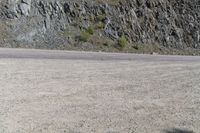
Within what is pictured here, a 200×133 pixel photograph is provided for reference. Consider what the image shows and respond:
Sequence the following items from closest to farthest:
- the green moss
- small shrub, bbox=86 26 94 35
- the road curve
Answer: the road curve < small shrub, bbox=86 26 94 35 < the green moss

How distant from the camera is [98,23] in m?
50.5

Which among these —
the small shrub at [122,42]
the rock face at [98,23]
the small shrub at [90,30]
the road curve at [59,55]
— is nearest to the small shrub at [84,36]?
the rock face at [98,23]

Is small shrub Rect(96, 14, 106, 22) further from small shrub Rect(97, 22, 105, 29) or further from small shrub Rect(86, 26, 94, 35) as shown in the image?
small shrub Rect(86, 26, 94, 35)

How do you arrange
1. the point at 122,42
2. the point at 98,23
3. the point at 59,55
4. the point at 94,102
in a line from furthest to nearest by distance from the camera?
the point at 98,23, the point at 122,42, the point at 59,55, the point at 94,102

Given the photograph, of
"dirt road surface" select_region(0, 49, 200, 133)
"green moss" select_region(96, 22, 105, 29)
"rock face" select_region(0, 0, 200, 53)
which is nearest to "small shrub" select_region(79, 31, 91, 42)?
"rock face" select_region(0, 0, 200, 53)

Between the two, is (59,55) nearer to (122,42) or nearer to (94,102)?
(122,42)

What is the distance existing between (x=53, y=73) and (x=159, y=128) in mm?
11134

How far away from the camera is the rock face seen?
4528 centimetres

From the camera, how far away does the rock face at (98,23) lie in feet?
149

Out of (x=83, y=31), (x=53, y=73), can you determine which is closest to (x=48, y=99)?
(x=53, y=73)

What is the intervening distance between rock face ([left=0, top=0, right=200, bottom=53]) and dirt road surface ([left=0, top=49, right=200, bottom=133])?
79.8 feet

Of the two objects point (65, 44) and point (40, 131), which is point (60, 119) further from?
point (65, 44)

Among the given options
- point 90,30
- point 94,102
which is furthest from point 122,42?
point 94,102

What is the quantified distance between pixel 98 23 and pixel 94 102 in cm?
3753
